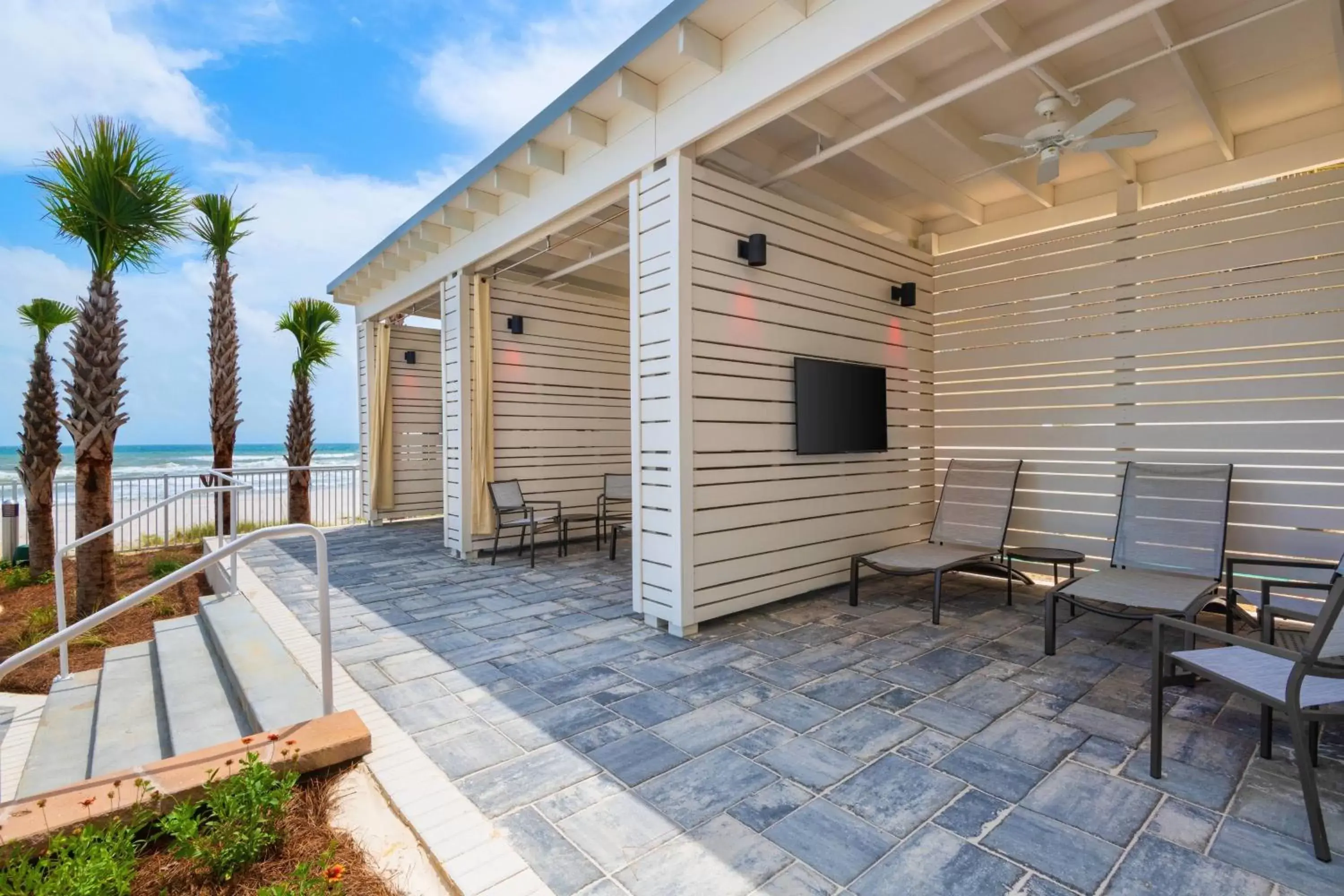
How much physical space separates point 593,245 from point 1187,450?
595 cm

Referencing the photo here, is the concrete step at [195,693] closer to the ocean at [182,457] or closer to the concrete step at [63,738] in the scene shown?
the concrete step at [63,738]

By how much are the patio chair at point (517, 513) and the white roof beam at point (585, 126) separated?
11.3 ft

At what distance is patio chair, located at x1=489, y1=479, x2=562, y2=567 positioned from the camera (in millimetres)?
6051

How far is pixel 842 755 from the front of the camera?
7.66ft

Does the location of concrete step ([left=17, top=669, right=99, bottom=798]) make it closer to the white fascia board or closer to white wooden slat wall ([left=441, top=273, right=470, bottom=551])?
white wooden slat wall ([left=441, top=273, right=470, bottom=551])

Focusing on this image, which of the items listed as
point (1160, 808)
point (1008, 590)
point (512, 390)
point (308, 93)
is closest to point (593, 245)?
point (512, 390)

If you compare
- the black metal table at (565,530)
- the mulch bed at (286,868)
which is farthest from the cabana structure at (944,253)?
the mulch bed at (286,868)

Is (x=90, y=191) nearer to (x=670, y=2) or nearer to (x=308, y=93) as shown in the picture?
(x=670, y=2)

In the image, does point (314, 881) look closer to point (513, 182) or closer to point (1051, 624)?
point (1051, 624)

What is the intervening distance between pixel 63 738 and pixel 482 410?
4.16 m

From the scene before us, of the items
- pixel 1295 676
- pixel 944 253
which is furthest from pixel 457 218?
pixel 1295 676

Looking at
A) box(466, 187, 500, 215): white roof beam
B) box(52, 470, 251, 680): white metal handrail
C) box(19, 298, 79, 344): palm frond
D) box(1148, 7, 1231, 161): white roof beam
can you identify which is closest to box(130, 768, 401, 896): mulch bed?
box(52, 470, 251, 680): white metal handrail

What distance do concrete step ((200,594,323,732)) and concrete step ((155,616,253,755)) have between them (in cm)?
5

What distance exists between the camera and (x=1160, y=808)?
1989mm
